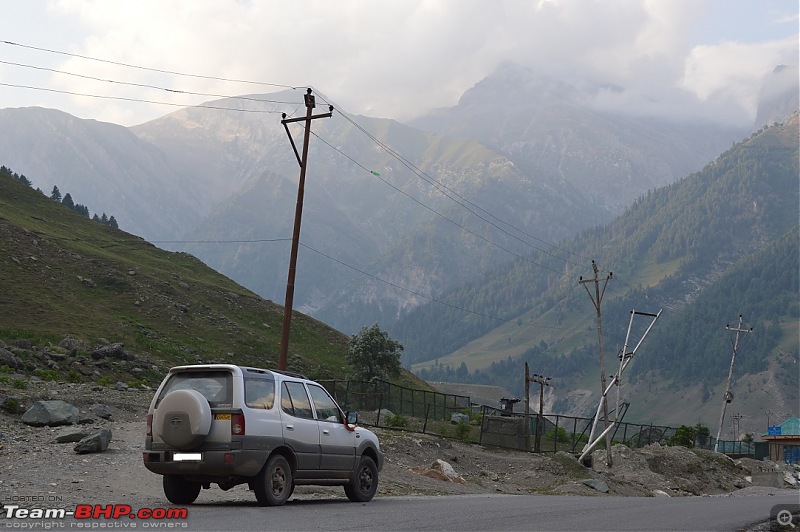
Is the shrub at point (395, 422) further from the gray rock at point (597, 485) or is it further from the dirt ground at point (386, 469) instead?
the gray rock at point (597, 485)

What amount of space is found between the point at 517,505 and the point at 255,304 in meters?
77.5

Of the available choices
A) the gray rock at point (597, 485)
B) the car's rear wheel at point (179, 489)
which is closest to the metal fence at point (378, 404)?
the gray rock at point (597, 485)

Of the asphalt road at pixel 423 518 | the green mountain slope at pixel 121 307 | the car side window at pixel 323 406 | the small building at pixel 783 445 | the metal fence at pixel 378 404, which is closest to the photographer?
the asphalt road at pixel 423 518

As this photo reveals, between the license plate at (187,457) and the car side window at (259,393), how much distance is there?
1222 mm

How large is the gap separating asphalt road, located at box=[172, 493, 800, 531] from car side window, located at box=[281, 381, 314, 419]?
1766 mm

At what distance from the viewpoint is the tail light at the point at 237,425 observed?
14.9 metres

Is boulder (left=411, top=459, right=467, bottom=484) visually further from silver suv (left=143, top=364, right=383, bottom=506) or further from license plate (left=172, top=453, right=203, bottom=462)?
license plate (left=172, top=453, right=203, bottom=462)

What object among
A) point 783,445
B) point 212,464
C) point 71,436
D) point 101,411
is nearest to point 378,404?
point 101,411

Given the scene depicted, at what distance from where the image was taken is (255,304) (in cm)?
9544

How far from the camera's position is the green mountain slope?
196ft

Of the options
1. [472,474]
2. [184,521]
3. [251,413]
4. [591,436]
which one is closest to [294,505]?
[251,413]

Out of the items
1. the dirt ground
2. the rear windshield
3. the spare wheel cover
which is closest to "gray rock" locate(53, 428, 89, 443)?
the dirt ground

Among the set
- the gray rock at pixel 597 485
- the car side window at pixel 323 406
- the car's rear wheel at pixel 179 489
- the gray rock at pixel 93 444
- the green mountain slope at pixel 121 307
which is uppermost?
the green mountain slope at pixel 121 307

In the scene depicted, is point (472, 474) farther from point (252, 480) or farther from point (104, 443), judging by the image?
point (252, 480)
